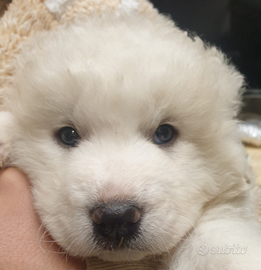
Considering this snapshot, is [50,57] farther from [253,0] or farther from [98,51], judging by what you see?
[253,0]

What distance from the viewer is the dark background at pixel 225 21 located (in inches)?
117

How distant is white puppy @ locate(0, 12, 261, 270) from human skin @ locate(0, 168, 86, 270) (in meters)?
0.07

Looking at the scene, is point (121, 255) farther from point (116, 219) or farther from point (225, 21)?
point (225, 21)

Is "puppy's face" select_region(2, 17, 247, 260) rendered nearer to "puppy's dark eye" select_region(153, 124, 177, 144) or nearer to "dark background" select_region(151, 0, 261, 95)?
"puppy's dark eye" select_region(153, 124, 177, 144)

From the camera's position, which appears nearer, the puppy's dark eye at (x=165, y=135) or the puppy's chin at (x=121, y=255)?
the puppy's chin at (x=121, y=255)

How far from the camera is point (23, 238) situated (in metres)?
1.22

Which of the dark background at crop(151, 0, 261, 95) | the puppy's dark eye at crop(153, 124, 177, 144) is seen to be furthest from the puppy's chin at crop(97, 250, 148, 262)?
the dark background at crop(151, 0, 261, 95)

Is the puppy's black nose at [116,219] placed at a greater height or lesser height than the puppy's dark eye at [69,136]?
lesser

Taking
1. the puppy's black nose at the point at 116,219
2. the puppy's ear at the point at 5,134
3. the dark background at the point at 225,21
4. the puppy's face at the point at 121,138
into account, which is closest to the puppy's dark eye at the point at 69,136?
the puppy's face at the point at 121,138

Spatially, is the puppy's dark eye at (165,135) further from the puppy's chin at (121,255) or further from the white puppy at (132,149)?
the puppy's chin at (121,255)

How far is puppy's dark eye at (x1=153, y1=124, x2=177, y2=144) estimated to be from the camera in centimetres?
131

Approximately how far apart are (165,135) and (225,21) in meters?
2.20

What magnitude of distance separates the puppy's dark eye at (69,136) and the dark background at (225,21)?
2055 millimetres

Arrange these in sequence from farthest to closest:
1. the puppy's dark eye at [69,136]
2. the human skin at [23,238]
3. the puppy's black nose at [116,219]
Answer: the puppy's dark eye at [69,136]
the human skin at [23,238]
the puppy's black nose at [116,219]
